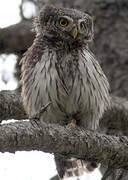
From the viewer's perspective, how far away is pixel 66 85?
4.35m

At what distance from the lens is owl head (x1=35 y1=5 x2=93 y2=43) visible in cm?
459

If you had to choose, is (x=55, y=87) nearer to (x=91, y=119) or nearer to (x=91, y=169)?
(x=91, y=119)

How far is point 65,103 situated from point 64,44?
25.5 inches

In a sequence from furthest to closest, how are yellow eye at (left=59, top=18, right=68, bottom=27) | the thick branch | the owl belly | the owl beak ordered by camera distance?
yellow eye at (left=59, top=18, right=68, bottom=27), the owl beak, the owl belly, the thick branch

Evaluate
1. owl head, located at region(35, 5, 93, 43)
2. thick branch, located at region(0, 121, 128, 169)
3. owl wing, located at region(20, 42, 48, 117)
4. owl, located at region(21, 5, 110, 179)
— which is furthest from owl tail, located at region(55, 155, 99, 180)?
owl head, located at region(35, 5, 93, 43)

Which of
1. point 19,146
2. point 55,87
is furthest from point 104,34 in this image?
point 19,146

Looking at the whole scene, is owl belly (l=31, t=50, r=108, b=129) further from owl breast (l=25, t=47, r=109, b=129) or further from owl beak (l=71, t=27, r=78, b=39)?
owl beak (l=71, t=27, r=78, b=39)

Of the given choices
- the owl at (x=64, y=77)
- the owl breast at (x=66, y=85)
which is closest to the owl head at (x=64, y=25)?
the owl at (x=64, y=77)

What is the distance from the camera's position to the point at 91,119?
15.3 feet

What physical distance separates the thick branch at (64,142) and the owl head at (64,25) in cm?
130

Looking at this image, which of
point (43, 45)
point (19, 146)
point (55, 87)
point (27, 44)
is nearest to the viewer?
point (19, 146)

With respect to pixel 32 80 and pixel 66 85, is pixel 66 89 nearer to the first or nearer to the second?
pixel 66 85

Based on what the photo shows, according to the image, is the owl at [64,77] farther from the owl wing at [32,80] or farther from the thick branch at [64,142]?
the thick branch at [64,142]

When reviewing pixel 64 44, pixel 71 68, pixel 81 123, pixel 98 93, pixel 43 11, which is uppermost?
pixel 43 11
